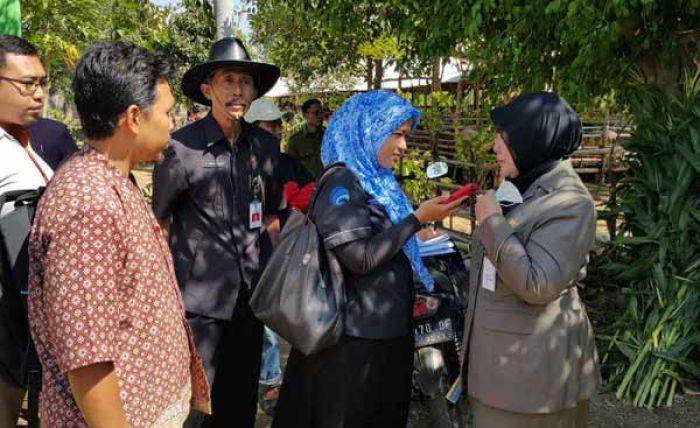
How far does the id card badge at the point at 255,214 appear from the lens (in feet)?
9.24

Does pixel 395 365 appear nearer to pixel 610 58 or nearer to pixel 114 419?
pixel 114 419

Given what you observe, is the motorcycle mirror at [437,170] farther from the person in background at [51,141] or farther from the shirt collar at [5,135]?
the person in background at [51,141]

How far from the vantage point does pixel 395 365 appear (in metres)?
2.35

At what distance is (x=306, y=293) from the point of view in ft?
7.13

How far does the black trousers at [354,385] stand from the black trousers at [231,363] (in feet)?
1.58

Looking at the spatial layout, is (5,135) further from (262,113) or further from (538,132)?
(262,113)

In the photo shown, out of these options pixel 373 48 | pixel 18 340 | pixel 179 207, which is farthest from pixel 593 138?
pixel 18 340

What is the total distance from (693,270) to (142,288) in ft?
11.4

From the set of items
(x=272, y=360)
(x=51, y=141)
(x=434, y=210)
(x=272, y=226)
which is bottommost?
(x=272, y=360)

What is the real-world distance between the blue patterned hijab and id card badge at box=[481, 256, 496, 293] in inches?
15.7

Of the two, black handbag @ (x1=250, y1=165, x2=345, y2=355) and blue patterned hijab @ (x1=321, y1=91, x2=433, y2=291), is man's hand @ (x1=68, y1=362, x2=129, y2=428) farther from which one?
blue patterned hijab @ (x1=321, y1=91, x2=433, y2=291)

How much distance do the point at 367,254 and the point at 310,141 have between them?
5.12m

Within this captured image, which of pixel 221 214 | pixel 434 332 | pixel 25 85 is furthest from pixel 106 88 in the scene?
pixel 434 332

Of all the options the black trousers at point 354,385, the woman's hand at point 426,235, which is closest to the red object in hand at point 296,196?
the woman's hand at point 426,235
